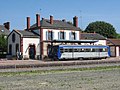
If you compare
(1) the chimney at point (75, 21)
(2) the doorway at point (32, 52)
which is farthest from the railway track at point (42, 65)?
(1) the chimney at point (75, 21)

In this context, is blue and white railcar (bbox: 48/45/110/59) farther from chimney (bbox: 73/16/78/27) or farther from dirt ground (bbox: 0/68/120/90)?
dirt ground (bbox: 0/68/120/90)

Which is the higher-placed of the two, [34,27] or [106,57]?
[34,27]

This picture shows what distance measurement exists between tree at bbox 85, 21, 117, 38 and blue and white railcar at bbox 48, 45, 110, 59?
48068 mm

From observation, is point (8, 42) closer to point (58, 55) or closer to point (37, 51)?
point (37, 51)

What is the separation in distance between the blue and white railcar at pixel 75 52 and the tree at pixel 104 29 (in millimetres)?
48068

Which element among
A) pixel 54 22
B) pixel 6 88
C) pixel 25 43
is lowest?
pixel 6 88

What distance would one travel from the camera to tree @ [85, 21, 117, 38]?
330ft

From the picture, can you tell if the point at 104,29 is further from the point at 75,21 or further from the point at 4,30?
the point at 75,21

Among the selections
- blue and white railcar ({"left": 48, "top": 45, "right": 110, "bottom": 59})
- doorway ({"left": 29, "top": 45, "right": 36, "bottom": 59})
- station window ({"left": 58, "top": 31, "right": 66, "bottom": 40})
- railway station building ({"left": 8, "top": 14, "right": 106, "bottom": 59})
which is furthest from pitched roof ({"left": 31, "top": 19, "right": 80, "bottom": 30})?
blue and white railcar ({"left": 48, "top": 45, "right": 110, "bottom": 59})

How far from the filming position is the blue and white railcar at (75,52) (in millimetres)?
48719

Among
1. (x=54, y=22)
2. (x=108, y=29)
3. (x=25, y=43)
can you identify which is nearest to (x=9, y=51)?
(x=25, y=43)

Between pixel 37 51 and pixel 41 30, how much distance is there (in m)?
3.80

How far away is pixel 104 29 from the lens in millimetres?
101438

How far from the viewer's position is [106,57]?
2152 inches
